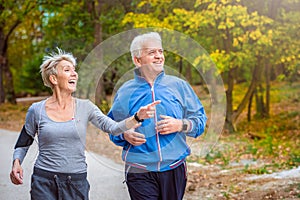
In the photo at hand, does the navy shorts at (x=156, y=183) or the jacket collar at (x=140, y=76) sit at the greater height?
the jacket collar at (x=140, y=76)

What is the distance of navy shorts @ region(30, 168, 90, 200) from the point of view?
3629 mm

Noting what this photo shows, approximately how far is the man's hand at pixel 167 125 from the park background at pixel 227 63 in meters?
0.67

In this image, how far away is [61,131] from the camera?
3.62m

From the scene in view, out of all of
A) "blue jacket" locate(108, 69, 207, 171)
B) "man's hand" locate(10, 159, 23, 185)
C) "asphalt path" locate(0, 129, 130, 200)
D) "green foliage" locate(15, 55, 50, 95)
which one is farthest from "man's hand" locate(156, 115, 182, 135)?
"green foliage" locate(15, 55, 50, 95)

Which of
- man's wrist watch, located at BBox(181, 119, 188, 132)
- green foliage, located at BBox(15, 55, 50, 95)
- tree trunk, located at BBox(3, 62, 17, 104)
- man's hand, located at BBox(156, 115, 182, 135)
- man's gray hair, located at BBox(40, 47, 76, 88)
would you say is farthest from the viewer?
green foliage, located at BBox(15, 55, 50, 95)

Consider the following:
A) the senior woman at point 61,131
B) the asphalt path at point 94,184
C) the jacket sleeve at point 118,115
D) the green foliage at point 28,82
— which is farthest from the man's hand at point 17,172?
the green foliage at point 28,82

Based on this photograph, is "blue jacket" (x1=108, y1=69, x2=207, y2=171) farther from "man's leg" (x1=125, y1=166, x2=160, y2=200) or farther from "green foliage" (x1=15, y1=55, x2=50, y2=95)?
"green foliage" (x1=15, y1=55, x2=50, y2=95)

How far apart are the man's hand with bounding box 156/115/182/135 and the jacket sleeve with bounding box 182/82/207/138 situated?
16 cm

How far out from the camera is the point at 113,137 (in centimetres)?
382

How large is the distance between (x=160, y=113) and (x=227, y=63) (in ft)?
34.9

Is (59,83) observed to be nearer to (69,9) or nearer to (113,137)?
(113,137)

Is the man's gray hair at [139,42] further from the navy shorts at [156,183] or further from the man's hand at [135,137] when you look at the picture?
the navy shorts at [156,183]

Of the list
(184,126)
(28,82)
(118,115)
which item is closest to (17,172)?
(118,115)

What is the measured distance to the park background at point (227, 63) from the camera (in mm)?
7518
